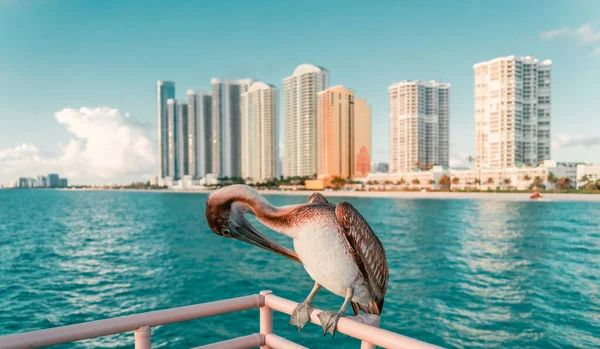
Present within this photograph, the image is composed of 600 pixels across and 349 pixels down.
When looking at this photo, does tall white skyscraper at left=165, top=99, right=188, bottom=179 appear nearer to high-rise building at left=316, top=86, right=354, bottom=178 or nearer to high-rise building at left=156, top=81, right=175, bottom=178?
high-rise building at left=156, top=81, right=175, bottom=178

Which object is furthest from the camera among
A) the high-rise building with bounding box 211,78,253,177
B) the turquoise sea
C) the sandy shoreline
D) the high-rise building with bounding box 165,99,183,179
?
the high-rise building with bounding box 165,99,183,179

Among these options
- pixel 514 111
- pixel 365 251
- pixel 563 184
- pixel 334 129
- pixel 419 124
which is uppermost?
pixel 514 111

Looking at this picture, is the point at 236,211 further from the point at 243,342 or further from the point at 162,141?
the point at 162,141

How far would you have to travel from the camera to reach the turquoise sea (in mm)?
9586

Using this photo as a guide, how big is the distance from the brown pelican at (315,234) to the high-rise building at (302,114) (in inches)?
4040

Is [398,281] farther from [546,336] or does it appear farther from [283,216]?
[283,216]

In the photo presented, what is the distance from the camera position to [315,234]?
2.19 m

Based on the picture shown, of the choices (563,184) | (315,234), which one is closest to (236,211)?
(315,234)

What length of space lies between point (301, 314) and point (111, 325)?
912mm

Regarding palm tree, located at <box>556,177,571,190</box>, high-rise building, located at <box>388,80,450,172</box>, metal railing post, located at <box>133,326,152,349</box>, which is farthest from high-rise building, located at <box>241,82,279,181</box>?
metal railing post, located at <box>133,326,152,349</box>

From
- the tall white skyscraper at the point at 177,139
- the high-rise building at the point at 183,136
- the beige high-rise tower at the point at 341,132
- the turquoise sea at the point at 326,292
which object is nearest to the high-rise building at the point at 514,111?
the beige high-rise tower at the point at 341,132

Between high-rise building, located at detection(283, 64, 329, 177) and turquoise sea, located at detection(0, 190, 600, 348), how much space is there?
262ft

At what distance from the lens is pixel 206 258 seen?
65.3 ft

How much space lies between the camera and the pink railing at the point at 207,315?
1.78 metres
